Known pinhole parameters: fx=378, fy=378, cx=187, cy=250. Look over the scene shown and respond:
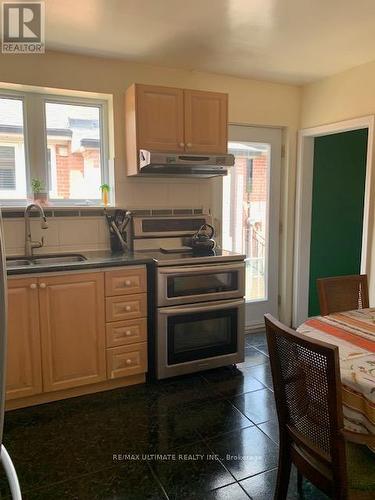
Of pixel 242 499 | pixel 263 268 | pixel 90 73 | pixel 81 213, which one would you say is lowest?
pixel 242 499

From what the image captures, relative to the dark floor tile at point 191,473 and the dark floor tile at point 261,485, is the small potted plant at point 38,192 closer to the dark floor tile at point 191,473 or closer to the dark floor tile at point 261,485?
the dark floor tile at point 191,473

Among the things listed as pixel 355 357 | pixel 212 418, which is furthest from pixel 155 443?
pixel 355 357

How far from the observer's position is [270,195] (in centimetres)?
377

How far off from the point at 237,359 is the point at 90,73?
252cm

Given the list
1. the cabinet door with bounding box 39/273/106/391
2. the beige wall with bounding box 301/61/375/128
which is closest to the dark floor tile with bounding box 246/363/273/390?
the cabinet door with bounding box 39/273/106/391

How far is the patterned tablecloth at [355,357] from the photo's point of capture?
1.25m

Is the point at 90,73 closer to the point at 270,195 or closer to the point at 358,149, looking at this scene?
the point at 270,195

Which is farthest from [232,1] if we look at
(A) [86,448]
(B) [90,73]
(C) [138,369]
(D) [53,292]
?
(A) [86,448]

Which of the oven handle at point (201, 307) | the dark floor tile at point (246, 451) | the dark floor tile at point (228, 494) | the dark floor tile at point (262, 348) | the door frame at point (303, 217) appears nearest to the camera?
the dark floor tile at point (228, 494)

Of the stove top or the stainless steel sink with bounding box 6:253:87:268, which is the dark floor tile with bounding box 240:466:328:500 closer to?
the stove top

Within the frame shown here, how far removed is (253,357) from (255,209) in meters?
1.42

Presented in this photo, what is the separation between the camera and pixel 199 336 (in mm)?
2859

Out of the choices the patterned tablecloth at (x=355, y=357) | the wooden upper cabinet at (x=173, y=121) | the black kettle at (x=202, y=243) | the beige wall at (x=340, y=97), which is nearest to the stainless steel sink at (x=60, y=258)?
the wooden upper cabinet at (x=173, y=121)

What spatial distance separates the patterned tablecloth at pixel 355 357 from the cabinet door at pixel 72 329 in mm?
1407
